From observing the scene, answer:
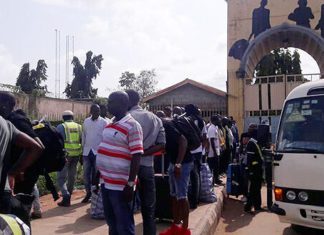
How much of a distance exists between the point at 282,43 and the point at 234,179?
48.9 ft

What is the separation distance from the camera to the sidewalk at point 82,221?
5.96m

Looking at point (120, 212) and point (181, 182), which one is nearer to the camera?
point (120, 212)

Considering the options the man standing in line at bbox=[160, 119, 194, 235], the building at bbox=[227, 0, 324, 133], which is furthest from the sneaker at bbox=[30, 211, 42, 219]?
the building at bbox=[227, 0, 324, 133]

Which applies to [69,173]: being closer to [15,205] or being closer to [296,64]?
[15,205]

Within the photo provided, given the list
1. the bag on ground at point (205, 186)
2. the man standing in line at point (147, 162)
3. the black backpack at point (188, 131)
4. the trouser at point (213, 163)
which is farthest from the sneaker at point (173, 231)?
the trouser at point (213, 163)

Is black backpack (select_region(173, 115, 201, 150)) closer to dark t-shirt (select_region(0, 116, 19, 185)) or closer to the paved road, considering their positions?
the paved road

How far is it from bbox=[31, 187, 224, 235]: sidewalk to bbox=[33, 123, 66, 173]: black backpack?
1213 millimetres

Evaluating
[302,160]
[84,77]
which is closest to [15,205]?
[302,160]

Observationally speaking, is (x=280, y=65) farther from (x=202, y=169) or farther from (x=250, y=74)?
(x=202, y=169)

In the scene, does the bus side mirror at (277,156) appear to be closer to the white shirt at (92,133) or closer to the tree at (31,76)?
the white shirt at (92,133)

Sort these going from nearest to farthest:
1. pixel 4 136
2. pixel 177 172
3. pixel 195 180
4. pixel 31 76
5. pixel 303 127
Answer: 1. pixel 4 136
2. pixel 177 172
3. pixel 303 127
4. pixel 195 180
5. pixel 31 76

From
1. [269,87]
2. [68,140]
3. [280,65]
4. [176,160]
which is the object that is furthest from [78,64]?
[176,160]

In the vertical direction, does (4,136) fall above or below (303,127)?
below

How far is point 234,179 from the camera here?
912cm
